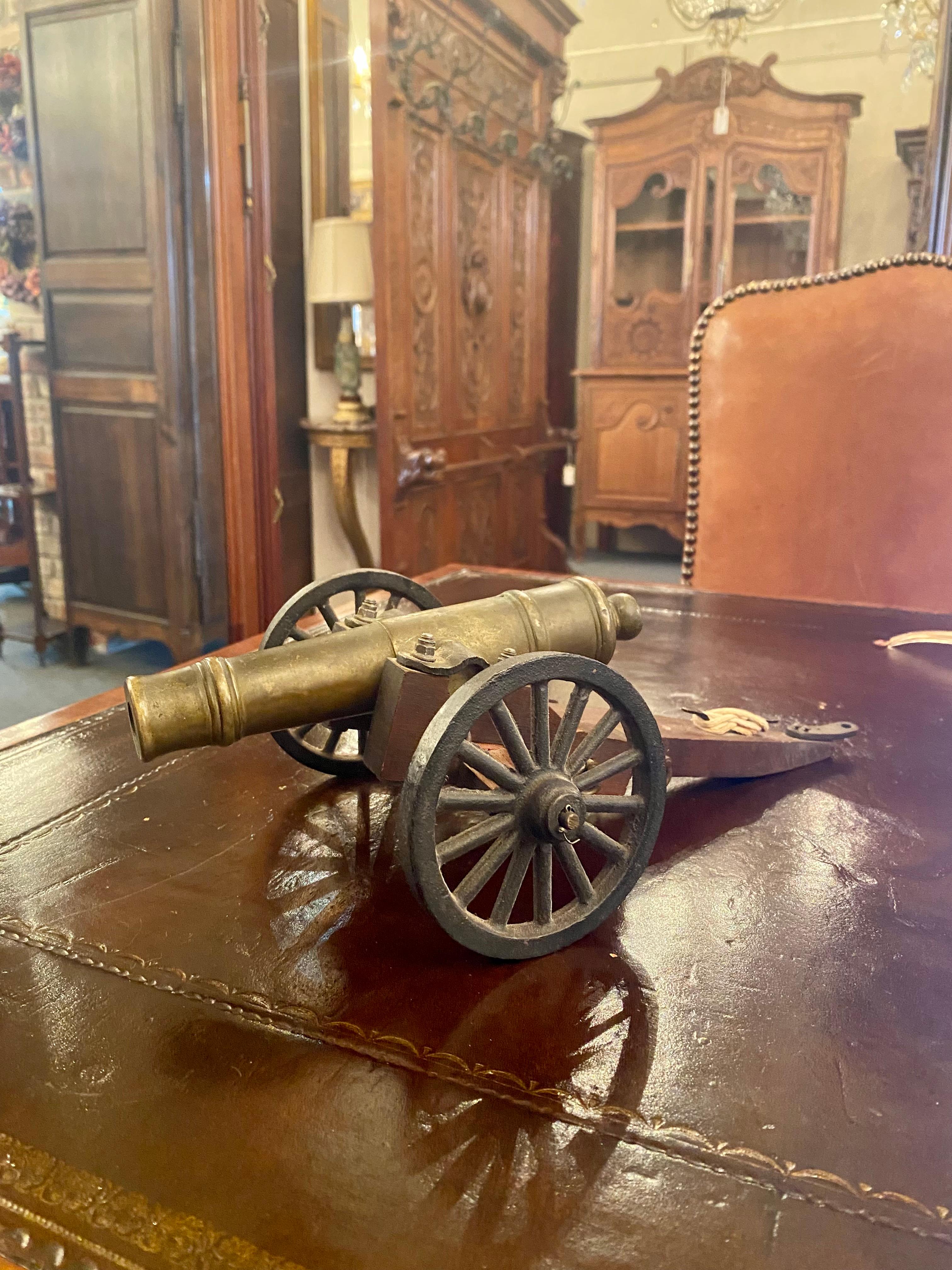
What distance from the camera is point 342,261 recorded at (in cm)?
335

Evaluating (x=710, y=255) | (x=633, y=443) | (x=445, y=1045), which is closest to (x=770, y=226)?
(x=710, y=255)

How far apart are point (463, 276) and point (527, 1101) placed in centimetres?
373

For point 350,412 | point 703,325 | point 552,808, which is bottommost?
point 552,808

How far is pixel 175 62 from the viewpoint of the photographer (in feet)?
9.46

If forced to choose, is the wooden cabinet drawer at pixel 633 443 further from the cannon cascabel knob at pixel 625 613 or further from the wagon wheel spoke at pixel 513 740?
the wagon wheel spoke at pixel 513 740

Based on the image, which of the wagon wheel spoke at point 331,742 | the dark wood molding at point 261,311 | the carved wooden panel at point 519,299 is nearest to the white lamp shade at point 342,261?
the dark wood molding at point 261,311

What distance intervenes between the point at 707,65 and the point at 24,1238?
590 cm

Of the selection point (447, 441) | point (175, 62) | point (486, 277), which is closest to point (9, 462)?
point (175, 62)

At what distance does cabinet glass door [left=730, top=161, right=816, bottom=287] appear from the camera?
5.34m

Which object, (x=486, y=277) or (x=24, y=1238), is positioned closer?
(x=24, y=1238)

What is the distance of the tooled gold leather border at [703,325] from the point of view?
209cm

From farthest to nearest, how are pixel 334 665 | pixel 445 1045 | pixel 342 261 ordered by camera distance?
pixel 342 261
pixel 334 665
pixel 445 1045

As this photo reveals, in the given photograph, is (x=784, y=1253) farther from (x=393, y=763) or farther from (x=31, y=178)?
(x=31, y=178)

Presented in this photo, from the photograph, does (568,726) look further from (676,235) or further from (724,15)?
(724,15)
